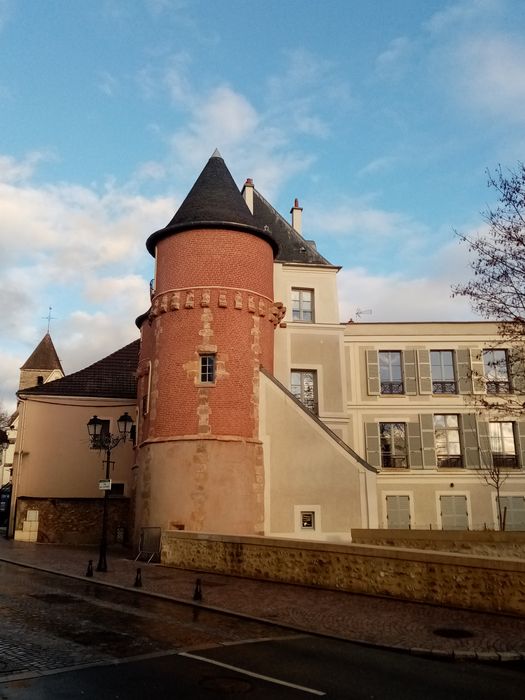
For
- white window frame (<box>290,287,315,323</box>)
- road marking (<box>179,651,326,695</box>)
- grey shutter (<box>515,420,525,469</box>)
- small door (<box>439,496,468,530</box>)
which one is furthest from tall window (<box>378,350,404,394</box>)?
road marking (<box>179,651,326,695</box>)

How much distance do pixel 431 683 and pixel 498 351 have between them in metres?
24.5

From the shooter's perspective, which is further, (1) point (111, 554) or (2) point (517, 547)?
(1) point (111, 554)

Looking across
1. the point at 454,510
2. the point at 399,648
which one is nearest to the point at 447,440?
the point at 454,510

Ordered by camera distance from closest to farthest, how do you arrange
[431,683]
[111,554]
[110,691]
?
[110,691] → [431,683] → [111,554]

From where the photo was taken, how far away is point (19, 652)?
786 centimetres

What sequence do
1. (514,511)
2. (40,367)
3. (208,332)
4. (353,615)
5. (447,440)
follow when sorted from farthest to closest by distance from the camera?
(40,367) < (447,440) < (514,511) < (208,332) < (353,615)

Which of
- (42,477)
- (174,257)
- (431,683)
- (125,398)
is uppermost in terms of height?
(174,257)

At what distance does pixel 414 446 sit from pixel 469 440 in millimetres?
2516

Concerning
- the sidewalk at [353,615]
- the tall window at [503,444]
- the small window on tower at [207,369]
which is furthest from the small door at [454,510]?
the sidewalk at [353,615]

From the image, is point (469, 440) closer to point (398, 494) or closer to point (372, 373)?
point (398, 494)

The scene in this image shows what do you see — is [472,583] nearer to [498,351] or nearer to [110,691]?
[110,691]

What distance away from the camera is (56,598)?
41.0ft

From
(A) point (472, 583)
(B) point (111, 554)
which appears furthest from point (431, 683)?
(B) point (111, 554)

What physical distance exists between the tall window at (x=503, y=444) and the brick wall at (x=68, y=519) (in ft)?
55.2
